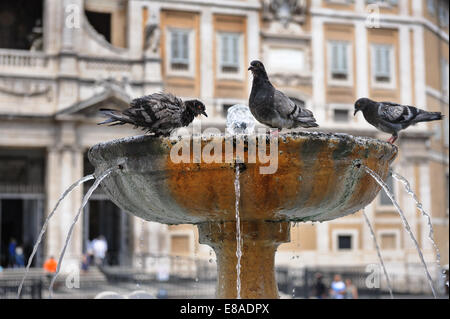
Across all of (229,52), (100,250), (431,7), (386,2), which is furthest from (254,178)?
(431,7)

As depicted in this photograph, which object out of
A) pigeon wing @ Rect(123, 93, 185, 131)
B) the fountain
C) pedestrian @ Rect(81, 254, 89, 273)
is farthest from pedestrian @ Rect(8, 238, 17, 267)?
pigeon wing @ Rect(123, 93, 185, 131)

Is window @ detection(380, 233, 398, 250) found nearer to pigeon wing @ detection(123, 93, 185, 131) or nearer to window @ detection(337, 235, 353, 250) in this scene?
window @ detection(337, 235, 353, 250)

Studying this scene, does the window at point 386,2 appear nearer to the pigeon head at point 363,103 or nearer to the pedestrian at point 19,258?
the pedestrian at point 19,258

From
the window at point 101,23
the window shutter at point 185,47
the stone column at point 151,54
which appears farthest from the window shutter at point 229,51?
the window at point 101,23

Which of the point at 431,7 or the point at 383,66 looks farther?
the point at 431,7

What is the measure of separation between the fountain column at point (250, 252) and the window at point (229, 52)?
790 inches

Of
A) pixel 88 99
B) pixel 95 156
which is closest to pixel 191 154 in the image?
pixel 95 156

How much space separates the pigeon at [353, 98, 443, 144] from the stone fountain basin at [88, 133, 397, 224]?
0.93m

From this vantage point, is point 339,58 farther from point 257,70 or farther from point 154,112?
point 154,112

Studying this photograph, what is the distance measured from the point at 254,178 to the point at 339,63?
22474mm

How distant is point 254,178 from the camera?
5105 mm

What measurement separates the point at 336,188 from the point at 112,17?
2140cm

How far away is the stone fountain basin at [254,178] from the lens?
5090mm

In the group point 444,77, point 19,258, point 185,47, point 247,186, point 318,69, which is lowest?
point 19,258
